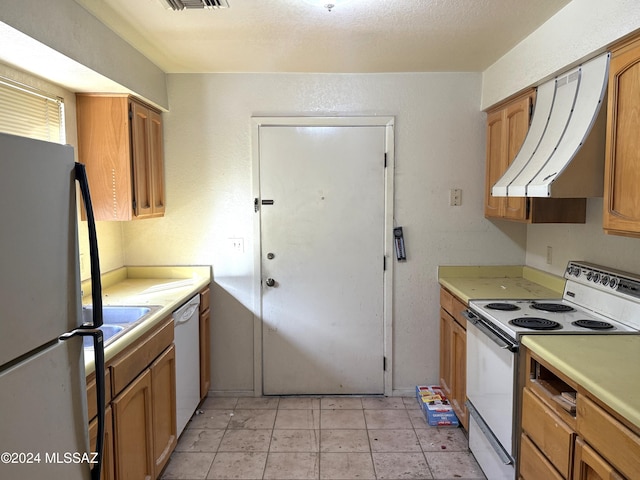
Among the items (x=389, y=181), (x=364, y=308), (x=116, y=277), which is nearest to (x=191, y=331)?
(x=116, y=277)

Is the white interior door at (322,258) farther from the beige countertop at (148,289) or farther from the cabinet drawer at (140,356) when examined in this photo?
the cabinet drawer at (140,356)

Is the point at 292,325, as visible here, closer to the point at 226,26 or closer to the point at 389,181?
the point at 389,181

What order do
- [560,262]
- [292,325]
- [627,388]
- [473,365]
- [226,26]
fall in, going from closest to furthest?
[627,388] → [226,26] → [473,365] → [560,262] → [292,325]

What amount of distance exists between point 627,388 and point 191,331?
88.4 inches

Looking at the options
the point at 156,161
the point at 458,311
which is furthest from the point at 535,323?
the point at 156,161

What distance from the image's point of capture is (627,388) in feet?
4.25

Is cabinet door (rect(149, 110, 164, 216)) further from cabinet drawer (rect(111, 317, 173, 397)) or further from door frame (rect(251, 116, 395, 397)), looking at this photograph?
cabinet drawer (rect(111, 317, 173, 397))

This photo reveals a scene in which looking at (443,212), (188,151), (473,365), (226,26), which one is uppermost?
(226,26)

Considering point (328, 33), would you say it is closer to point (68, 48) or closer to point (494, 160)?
point (68, 48)

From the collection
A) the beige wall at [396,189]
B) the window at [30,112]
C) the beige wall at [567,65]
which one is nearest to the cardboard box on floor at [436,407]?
the beige wall at [396,189]

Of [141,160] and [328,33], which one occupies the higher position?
[328,33]

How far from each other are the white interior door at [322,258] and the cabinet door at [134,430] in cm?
124

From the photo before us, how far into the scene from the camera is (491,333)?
2.04 m

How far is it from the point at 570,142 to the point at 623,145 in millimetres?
266
